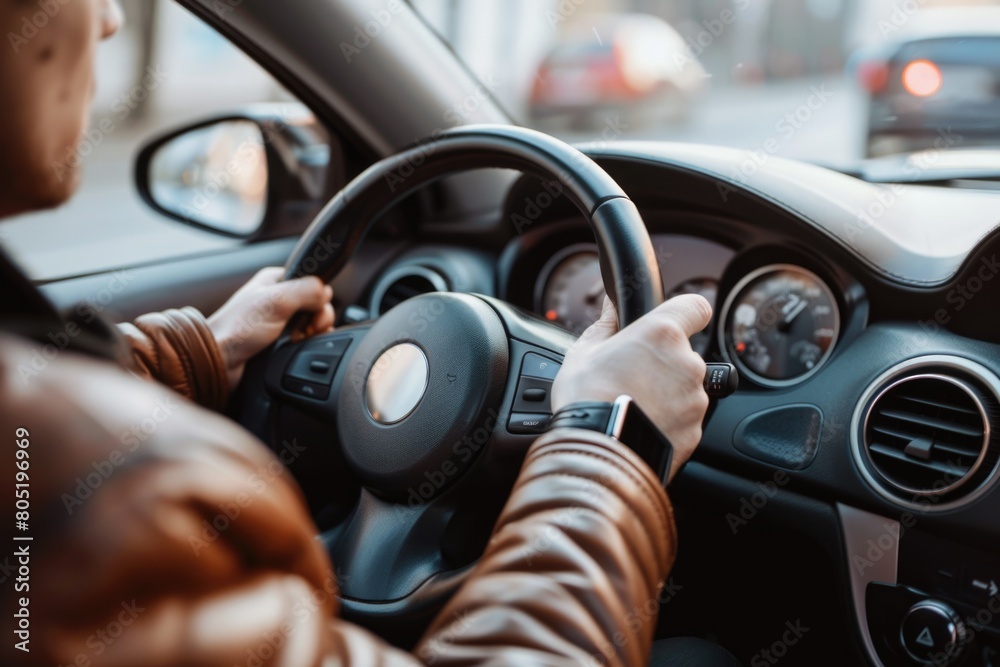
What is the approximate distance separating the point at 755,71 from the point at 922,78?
1287cm

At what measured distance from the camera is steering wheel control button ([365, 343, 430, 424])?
1.45 meters

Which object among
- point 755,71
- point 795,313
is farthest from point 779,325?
point 755,71

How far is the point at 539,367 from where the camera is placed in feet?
4.62

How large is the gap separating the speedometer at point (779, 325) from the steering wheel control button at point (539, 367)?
510mm

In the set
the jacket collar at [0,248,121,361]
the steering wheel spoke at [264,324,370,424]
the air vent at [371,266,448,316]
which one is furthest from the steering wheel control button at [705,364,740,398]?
the air vent at [371,266,448,316]

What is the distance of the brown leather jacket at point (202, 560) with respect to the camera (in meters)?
0.67

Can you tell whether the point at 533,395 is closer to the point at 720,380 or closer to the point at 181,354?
the point at 720,380

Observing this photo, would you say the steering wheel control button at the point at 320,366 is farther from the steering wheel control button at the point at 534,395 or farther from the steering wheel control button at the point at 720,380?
the steering wheel control button at the point at 720,380

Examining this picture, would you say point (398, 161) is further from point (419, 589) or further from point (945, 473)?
point (945, 473)

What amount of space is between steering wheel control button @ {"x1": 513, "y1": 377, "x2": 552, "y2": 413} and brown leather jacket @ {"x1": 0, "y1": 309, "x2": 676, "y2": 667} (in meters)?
0.44

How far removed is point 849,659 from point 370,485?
86 centimetres

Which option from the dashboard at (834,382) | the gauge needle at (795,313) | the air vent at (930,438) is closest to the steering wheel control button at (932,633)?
the dashboard at (834,382)

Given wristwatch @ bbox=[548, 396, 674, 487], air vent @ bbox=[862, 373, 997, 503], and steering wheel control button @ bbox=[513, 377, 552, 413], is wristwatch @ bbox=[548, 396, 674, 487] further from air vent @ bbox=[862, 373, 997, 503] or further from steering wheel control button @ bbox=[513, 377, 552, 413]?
air vent @ bbox=[862, 373, 997, 503]

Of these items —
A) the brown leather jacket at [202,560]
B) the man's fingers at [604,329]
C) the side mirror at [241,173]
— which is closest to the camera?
the brown leather jacket at [202,560]
